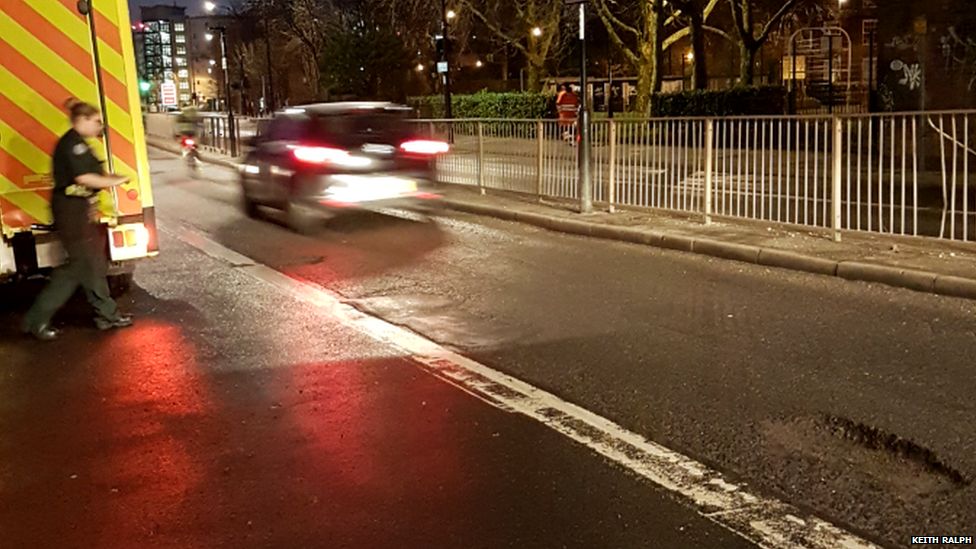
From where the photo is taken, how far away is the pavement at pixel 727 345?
16.9 feet

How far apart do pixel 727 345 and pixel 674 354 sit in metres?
0.48

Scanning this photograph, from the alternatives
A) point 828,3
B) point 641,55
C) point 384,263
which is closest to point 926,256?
point 384,263

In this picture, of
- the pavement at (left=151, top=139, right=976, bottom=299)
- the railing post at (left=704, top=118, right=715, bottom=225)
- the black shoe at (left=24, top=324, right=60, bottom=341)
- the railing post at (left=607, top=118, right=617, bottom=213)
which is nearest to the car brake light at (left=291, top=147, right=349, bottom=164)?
the pavement at (left=151, top=139, right=976, bottom=299)

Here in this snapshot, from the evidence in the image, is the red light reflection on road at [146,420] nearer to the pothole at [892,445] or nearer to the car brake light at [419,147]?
the pothole at [892,445]

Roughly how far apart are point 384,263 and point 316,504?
688 cm

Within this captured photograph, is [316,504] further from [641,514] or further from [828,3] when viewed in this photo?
[828,3]

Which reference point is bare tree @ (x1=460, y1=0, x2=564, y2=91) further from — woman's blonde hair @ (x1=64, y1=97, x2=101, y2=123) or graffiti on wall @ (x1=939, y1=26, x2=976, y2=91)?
woman's blonde hair @ (x1=64, y1=97, x2=101, y2=123)

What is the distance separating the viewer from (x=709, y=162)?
1298 centimetres

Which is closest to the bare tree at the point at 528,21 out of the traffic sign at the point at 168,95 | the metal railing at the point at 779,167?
the metal railing at the point at 779,167

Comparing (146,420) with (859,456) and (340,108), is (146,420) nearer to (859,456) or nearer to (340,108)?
(859,456)

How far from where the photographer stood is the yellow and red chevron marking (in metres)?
8.63

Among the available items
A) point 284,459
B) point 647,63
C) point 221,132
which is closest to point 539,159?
point 284,459

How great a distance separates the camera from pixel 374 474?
525 cm

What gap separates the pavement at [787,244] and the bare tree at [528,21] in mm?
21257
